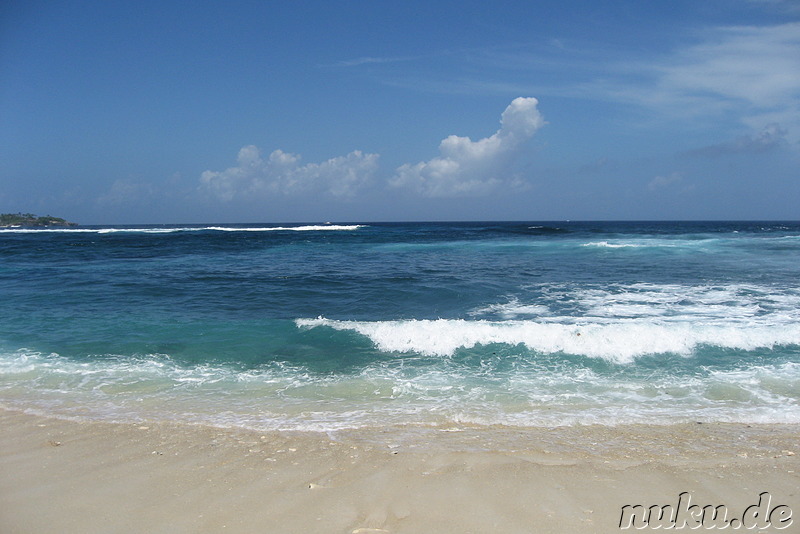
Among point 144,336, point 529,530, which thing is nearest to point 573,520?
point 529,530

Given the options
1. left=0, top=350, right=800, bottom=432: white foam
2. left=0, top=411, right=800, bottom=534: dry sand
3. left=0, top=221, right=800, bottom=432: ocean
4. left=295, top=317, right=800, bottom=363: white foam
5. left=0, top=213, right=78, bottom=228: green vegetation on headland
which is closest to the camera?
left=0, top=411, right=800, bottom=534: dry sand

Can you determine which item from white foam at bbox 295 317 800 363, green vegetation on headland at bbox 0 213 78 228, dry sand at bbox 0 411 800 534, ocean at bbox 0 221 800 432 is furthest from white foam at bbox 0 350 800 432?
green vegetation on headland at bbox 0 213 78 228

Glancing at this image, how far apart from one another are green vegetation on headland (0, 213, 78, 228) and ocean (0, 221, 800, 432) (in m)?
103

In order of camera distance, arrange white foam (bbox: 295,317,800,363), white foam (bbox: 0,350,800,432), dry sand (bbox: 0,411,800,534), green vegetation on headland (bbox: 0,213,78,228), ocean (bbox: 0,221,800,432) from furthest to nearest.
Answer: green vegetation on headland (bbox: 0,213,78,228)
white foam (bbox: 295,317,800,363)
ocean (bbox: 0,221,800,432)
white foam (bbox: 0,350,800,432)
dry sand (bbox: 0,411,800,534)

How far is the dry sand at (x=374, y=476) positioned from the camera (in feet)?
11.7

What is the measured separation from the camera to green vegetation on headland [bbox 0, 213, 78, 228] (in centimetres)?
9525

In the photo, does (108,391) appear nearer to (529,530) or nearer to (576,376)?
(529,530)

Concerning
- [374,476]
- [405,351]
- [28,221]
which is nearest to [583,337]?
[405,351]

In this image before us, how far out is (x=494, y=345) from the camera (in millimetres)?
9188

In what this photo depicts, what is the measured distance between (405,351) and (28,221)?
121717 mm

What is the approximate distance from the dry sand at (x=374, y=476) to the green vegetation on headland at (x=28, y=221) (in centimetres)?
11686

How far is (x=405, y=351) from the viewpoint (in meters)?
9.09

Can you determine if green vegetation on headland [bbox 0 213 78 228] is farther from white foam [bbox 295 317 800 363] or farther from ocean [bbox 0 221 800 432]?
white foam [bbox 295 317 800 363]

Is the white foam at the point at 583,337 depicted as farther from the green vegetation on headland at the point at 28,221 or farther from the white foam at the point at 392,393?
the green vegetation on headland at the point at 28,221
